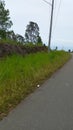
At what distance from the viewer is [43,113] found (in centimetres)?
767

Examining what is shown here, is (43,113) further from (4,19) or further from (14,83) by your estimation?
(4,19)

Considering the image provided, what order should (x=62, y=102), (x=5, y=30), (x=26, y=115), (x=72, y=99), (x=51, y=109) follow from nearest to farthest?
(x=26, y=115) < (x=51, y=109) < (x=62, y=102) < (x=72, y=99) < (x=5, y=30)

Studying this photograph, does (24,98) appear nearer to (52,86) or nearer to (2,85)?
(2,85)

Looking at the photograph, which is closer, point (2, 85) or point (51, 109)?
point (51, 109)

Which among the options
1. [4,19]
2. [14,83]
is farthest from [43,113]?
[4,19]

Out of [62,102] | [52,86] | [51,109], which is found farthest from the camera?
[52,86]

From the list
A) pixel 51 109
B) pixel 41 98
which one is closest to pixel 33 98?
pixel 41 98

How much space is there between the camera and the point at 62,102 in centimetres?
908

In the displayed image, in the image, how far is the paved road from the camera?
664cm

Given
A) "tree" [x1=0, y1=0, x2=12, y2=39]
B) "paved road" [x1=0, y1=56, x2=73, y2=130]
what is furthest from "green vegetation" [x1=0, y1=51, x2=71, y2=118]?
"tree" [x1=0, y1=0, x2=12, y2=39]

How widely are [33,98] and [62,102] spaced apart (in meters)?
0.91

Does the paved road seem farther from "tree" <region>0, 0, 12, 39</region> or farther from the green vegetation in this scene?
"tree" <region>0, 0, 12, 39</region>

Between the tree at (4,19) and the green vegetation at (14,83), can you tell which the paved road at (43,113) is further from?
the tree at (4,19)

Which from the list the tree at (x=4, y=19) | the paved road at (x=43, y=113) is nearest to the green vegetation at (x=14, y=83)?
the paved road at (x=43, y=113)
